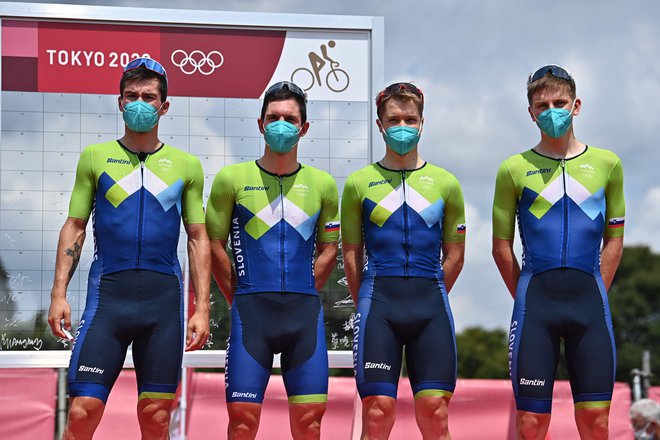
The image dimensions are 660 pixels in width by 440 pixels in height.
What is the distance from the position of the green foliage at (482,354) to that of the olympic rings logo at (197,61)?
45398 millimetres

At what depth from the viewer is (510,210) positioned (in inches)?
240

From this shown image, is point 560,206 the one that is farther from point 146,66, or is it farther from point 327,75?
point 327,75

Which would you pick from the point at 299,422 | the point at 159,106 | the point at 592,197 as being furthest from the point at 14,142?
the point at 592,197

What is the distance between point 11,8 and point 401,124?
3811mm

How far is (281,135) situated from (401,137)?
2.40ft

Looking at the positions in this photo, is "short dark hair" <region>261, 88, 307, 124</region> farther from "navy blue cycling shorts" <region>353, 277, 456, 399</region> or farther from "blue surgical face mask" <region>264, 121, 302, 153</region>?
"navy blue cycling shorts" <region>353, 277, 456, 399</region>

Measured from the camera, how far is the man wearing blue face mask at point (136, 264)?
561cm

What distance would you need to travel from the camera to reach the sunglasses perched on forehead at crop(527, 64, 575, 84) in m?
6.14

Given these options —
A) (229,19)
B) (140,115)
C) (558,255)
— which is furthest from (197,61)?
(558,255)

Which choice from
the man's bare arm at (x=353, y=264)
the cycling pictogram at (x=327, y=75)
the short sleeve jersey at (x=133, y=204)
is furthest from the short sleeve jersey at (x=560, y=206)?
the cycling pictogram at (x=327, y=75)

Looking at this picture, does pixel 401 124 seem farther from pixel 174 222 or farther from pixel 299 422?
pixel 299 422

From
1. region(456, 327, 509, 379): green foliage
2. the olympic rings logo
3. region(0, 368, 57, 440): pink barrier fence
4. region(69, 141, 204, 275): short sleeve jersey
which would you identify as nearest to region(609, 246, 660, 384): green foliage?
region(456, 327, 509, 379): green foliage

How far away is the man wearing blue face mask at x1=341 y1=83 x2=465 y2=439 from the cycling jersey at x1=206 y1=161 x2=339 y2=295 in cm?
24

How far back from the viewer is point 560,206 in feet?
19.5
